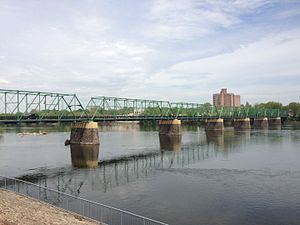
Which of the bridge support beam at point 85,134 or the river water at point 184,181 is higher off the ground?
the bridge support beam at point 85,134

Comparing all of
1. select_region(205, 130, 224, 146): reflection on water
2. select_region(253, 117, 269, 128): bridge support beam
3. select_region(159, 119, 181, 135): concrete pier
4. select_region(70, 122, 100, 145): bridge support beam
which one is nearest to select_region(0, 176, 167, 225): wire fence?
select_region(70, 122, 100, 145): bridge support beam

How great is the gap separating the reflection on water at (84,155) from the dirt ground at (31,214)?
28217 millimetres

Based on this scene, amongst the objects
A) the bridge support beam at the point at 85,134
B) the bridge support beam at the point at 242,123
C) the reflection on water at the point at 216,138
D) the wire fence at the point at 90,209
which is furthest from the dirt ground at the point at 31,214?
the bridge support beam at the point at 242,123

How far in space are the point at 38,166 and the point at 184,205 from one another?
1211 inches

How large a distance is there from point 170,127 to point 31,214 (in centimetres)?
10244

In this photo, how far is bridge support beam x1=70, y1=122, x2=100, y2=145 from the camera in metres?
84.9

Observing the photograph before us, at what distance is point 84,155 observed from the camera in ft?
222

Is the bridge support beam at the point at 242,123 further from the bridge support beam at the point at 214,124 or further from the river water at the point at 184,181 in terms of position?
the river water at the point at 184,181

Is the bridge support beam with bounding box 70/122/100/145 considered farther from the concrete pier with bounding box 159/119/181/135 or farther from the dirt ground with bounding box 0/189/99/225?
the dirt ground with bounding box 0/189/99/225

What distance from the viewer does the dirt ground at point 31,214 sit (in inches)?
867

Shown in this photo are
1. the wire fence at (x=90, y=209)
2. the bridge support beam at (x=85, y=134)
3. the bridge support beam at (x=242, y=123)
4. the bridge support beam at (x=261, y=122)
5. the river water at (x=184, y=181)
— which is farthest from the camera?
the bridge support beam at (x=261, y=122)

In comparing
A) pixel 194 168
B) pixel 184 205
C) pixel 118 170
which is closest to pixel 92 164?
pixel 118 170

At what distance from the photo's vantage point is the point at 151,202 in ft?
103

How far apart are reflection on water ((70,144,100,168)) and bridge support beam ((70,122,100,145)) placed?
7.92 ft
